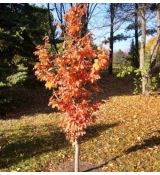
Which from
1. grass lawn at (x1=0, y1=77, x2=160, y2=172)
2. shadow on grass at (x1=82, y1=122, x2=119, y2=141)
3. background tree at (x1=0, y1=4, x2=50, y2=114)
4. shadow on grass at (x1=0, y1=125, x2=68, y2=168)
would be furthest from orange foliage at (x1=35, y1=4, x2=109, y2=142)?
background tree at (x1=0, y1=4, x2=50, y2=114)

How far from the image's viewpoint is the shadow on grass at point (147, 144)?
11711mm

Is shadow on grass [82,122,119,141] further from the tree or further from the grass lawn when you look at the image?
the tree

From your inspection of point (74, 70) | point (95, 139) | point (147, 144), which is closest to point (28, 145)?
point (95, 139)

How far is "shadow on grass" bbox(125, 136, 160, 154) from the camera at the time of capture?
461 inches

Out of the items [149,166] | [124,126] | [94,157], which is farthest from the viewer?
[124,126]

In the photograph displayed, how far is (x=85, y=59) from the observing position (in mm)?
9633

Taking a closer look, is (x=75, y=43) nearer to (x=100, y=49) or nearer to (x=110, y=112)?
(x=100, y=49)

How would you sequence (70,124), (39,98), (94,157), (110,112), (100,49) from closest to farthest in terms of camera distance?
(100,49) → (70,124) → (94,157) → (110,112) → (39,98)

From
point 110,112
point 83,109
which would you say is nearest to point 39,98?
point 110,112

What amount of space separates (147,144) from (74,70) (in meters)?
4.25

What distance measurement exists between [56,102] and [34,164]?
1.96 metres

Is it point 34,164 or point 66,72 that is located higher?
point 66,72

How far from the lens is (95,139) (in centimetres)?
1277

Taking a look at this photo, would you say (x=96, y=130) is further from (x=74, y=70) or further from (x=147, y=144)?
(x=74, y=70)
